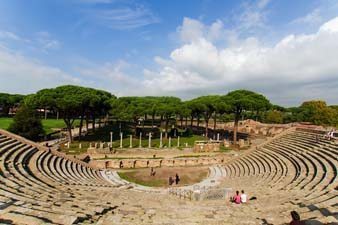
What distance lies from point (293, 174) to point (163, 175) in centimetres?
1231

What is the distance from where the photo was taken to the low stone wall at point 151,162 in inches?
1154

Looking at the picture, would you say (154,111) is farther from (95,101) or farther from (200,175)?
(200,175)

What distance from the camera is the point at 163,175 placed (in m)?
27.2

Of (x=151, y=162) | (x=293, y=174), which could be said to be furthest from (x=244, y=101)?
(x=293, y=174)

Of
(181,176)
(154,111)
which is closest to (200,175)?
(181,176)

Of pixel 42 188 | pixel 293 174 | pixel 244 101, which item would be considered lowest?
pixel 42 188

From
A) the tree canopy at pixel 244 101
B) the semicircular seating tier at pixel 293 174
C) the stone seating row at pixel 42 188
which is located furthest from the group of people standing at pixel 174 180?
the tree canopy at pixel 244 101

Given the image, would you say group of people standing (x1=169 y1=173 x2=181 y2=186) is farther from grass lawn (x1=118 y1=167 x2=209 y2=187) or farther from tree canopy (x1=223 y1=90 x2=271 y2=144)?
tree canopy (x1=223 y1=90 x2=271 y2=144)

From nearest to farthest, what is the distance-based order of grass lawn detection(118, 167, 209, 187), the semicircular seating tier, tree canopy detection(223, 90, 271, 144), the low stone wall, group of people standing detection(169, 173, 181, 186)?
the semicircular seating tier → group of people standing detection(169, 173, 181, 186) → grass lawn detection(118, 167, 209, 187) → the low stone wall → tree canopy detection(223, 90, 271, 144)

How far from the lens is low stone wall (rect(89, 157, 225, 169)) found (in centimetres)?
2931

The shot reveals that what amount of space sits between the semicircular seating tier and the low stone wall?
2.57 m

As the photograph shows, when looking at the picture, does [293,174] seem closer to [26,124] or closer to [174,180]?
[174,180]

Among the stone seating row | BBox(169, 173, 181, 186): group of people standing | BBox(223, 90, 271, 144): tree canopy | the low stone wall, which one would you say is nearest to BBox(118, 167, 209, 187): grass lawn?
BBox(169, 173, 181, 186): group of people standing

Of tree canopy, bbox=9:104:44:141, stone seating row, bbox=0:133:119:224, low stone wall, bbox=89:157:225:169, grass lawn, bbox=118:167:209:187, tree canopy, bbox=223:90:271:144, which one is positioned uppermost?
tree canopy, bbox=223:90:271:144
